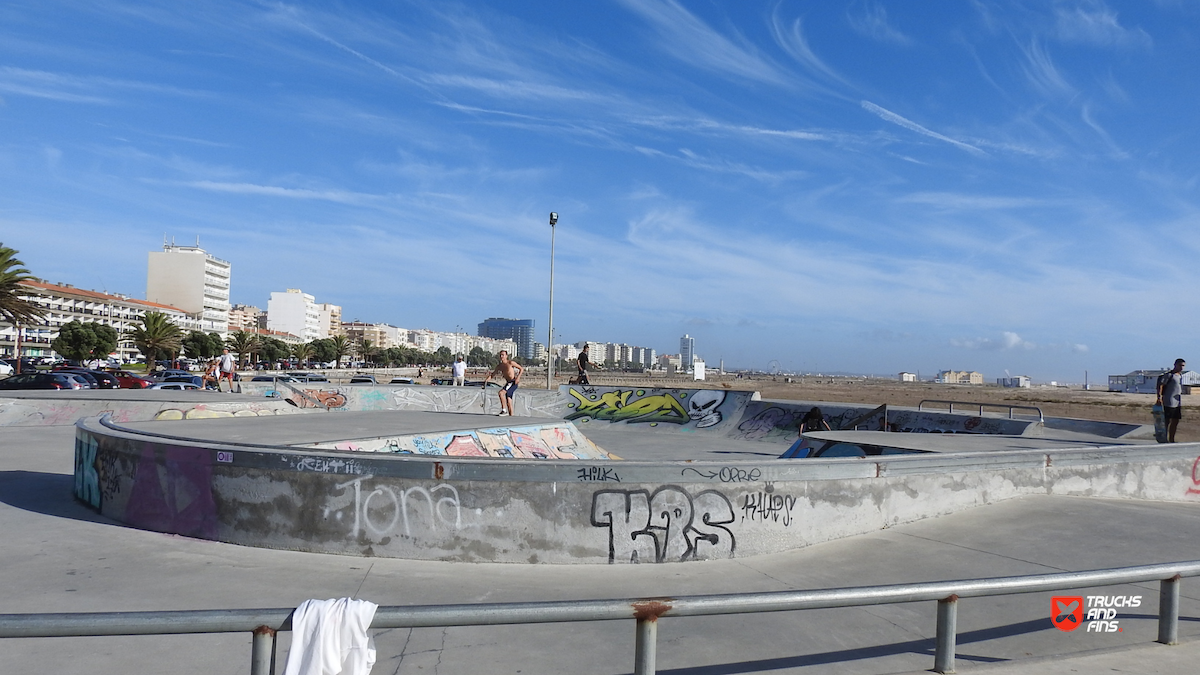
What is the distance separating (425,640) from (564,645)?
88cm

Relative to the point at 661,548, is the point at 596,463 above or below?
above

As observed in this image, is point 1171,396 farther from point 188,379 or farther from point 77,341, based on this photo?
point 77,341

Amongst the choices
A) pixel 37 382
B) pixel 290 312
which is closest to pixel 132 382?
pixel 37 382

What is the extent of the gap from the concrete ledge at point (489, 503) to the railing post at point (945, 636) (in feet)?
10.4

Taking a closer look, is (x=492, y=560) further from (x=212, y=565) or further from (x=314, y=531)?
(x=212, y=565)

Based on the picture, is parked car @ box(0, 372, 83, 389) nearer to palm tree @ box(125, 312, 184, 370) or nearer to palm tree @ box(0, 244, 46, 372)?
palm tree @ box(0, 244, 46, 372)

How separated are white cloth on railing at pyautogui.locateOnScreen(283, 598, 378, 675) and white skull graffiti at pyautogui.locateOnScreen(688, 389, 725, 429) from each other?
2084 cm

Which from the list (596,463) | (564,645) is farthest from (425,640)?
(596,463)

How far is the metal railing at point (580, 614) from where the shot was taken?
2.54m

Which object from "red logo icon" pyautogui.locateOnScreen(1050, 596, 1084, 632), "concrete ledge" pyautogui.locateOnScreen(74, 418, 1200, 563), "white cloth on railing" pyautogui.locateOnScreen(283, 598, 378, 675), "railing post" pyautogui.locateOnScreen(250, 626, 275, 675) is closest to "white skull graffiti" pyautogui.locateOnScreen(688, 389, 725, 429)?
"concrete ledge" pyautogui.locateOnScreen(74, 418, 1200, 563)

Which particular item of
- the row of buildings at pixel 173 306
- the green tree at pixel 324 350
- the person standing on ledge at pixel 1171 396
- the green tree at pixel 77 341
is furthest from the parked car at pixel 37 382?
the green tree at pixel 324 350

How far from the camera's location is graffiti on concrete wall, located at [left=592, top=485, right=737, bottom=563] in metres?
6.70

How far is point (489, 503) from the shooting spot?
21.6 ft

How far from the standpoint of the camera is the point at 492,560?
655 cm
